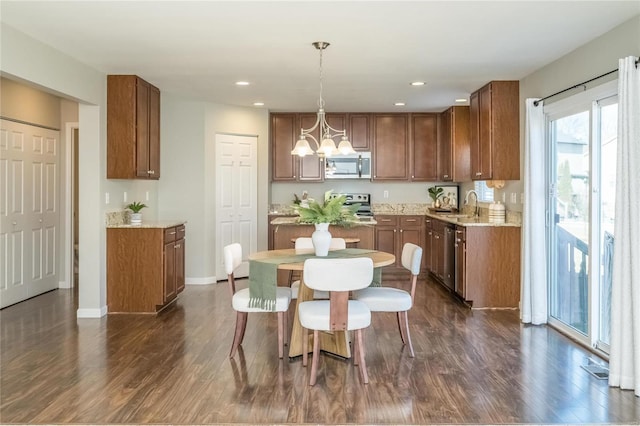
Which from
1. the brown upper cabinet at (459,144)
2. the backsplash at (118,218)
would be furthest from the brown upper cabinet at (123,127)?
the brown upper cabinet at (459,144)

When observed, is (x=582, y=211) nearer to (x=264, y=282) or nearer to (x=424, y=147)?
(x=264, y=282)

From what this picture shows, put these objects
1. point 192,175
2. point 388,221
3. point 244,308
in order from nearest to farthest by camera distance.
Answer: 1. point 244,308
2. point 192,175
3. point 388,221

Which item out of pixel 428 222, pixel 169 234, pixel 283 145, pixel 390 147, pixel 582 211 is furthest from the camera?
→ pixel 390 147

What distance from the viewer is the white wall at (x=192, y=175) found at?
7.12m

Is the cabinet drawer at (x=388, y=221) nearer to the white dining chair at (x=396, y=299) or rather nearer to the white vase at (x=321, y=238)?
the white dining chair at (x=396, y=299)

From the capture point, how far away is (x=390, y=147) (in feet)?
27.3

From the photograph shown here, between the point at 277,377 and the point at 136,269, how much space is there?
257 centimetres

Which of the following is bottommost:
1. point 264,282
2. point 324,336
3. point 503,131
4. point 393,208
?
point 324,336

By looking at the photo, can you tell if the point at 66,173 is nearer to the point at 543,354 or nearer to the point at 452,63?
the point at 452,63

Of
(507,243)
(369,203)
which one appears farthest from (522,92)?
(369,203)

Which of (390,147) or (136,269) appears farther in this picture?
(390,147)

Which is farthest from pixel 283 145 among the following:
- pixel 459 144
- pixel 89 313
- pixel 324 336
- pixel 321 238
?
pixel 324 336

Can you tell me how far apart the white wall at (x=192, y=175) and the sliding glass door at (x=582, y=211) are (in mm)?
4246

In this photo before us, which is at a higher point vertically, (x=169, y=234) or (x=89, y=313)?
(x=169, y=234)
